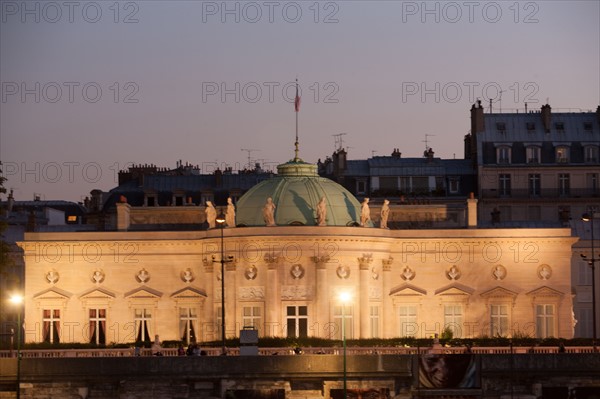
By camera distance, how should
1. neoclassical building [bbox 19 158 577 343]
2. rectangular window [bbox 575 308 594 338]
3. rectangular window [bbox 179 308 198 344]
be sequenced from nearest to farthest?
neoclassical building [bbox 19 158 577 343] < rectangular window [bbox 179 308 198 344] < rectangular window [bbox 575 308 594 338]

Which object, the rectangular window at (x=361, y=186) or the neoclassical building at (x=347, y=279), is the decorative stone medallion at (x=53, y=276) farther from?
the rectangular window at (x=361, y=186)

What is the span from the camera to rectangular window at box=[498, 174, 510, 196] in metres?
164

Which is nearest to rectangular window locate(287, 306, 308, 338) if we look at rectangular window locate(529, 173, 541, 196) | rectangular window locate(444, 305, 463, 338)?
rectangular window locate(444, 305, 463, 338)

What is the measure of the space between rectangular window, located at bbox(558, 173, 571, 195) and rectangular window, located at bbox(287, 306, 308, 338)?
36041mm

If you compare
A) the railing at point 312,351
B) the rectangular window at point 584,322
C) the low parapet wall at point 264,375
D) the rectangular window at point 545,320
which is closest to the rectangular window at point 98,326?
the railing at point 312,351

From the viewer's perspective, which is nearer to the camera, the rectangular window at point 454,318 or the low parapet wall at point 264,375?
the low parapet wall at point 264,375

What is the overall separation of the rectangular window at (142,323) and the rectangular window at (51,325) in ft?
15.2

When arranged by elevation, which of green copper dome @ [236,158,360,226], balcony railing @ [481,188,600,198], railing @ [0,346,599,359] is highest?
balcony railing @ [481,188,600,198]

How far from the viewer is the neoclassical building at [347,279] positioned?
135 meters

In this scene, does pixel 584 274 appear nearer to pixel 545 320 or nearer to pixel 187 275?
pixel 545 320

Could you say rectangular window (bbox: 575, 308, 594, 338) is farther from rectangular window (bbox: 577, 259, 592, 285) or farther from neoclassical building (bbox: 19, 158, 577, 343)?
neoclassical building (bbox: 19, 158, 577, 343)

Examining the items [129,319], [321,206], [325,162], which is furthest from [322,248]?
[325,162]

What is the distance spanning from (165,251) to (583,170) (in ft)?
127

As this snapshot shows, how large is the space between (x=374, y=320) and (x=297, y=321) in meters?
5.22
